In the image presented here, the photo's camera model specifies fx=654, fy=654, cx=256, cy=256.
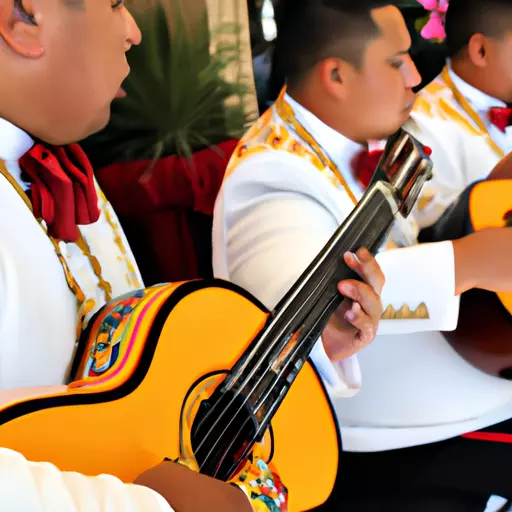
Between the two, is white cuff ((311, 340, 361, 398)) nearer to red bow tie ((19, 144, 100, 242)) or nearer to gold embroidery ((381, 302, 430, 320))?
gold embroidery ((381, 302, 430, 320))

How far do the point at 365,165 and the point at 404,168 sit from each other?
80 mm

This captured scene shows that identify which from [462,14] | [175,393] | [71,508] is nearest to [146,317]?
[175,393]

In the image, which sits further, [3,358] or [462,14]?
[462,14]

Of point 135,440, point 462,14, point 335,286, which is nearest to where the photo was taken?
point 135,440

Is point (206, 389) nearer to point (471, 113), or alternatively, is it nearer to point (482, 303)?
point (482, 303)

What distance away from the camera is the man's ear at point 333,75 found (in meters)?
0.92

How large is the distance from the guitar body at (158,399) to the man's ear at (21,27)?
23 cm

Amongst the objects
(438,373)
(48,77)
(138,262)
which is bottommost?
(438,373)

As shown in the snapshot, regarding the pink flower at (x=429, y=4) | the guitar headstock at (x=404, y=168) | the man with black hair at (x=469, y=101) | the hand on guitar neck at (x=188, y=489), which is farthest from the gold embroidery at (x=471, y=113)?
the hand on guitar neck at (x=188, y=489)

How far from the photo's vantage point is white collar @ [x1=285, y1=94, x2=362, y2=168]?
916mm

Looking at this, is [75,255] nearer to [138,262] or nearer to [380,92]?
[138,262]

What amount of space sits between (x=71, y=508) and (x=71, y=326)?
9.0 inches

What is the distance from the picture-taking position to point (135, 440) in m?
0.49

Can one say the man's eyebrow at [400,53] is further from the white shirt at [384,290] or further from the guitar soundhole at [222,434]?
the guitar soundhole at [222,434]
